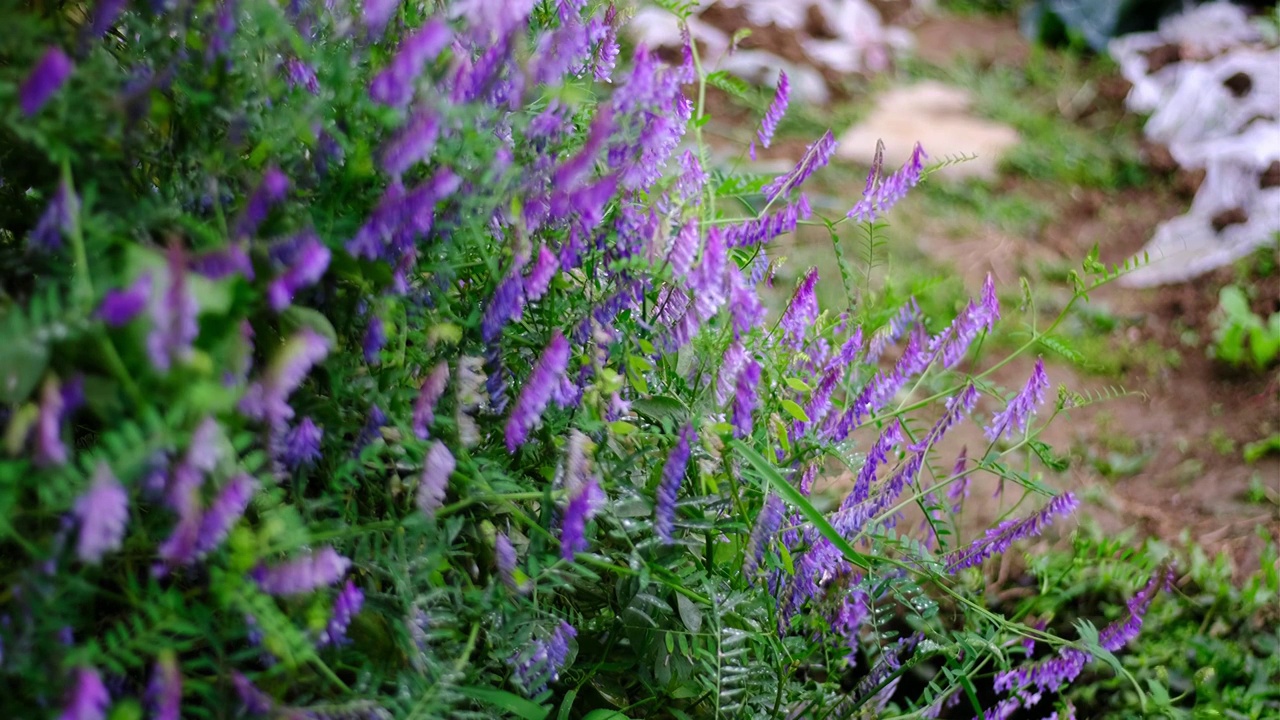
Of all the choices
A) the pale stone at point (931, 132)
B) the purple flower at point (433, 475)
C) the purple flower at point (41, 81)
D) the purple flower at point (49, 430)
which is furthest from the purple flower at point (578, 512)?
the pale stone at point (931, 132)

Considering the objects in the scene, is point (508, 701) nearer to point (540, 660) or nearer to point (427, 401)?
point (540, 660)

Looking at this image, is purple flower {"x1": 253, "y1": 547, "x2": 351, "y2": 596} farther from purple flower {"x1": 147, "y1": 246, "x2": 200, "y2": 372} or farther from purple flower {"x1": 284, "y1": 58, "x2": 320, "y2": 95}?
purple flower {"x1": 284, "y1": 58, "x2": 320, "y2": 95}

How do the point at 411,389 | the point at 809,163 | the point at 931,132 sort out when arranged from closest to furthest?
1. the point at 411,389
2. the point at 809,163
3. the point at 931,132

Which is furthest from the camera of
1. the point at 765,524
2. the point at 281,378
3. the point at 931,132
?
the point at 931,132

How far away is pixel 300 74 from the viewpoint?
104 cm

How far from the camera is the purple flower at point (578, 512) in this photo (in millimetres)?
999

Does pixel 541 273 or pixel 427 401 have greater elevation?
pixel 541 273

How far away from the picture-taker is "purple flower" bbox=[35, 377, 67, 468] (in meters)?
0.71

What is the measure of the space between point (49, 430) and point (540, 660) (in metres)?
0.55

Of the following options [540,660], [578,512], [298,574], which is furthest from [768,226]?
[298,574]

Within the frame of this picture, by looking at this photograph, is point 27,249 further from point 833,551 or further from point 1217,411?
point 1217,411

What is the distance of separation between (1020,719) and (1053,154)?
3.31 m

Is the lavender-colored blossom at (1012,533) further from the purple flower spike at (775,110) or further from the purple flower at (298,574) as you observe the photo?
the purple flower at (298,574)

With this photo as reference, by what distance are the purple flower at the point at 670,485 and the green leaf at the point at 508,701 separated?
0.72 feet
